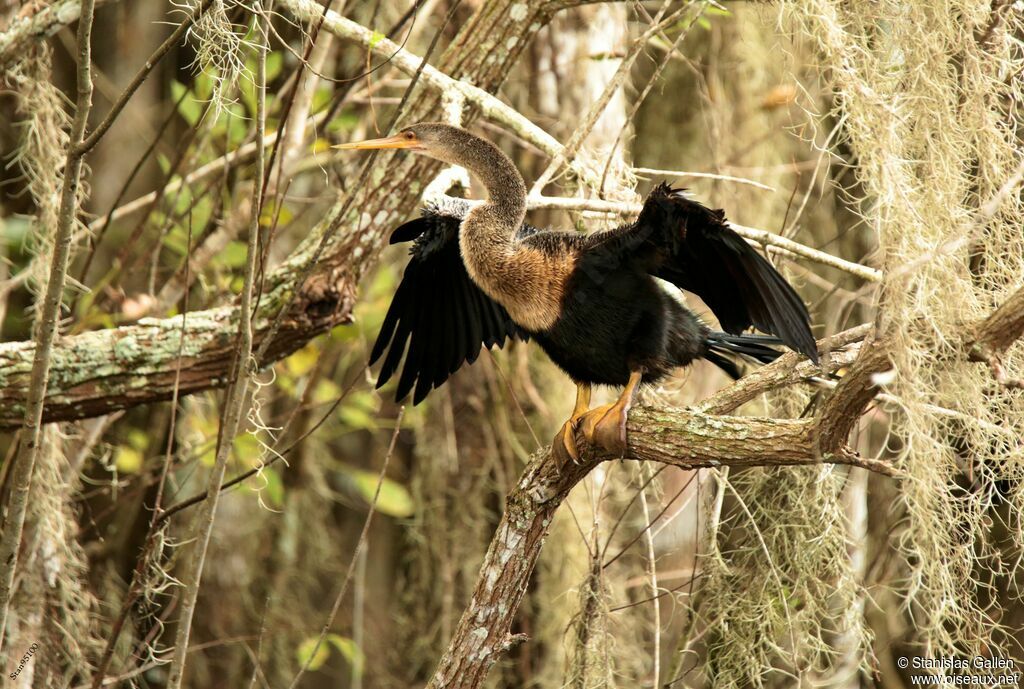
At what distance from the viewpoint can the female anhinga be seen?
227cm

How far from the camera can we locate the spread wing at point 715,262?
2.20 meters

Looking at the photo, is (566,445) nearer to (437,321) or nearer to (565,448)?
(565,448)

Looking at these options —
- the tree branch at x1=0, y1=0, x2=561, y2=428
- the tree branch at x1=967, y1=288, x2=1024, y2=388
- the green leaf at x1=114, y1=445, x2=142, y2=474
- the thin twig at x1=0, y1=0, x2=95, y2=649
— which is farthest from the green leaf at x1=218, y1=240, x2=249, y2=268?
the tree branch at x1=967, y1=288, x2=1024, y2=388

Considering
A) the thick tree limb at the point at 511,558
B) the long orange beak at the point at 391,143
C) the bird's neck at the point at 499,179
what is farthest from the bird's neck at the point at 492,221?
the thick tree limb at the point at 511,558

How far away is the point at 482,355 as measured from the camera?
465cm

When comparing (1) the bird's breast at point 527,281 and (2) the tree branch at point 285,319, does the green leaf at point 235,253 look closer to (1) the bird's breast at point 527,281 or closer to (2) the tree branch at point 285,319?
(2) the tree branch at point 285,319

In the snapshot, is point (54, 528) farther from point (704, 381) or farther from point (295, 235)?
point (704, 381)

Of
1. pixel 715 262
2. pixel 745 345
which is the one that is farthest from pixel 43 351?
pixel 745 345

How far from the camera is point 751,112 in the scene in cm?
562

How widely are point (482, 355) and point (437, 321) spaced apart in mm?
1624

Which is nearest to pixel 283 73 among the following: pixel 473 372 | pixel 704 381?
pixel 473 372

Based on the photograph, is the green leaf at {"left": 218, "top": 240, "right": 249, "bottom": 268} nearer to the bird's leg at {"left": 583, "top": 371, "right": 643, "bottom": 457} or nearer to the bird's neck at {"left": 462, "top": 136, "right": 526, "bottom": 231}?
the bird's neck at {"left": 462, "top": 136, "right": 526, "bottom": 231}

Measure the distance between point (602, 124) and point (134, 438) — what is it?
2.45 m

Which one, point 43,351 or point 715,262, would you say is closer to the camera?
point 43,351
